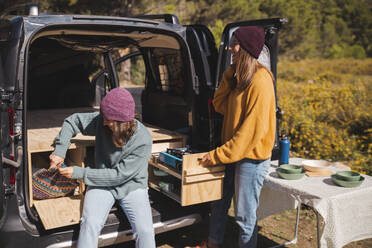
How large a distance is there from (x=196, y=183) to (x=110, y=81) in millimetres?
2761

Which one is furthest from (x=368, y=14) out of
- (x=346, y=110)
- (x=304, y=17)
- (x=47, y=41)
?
(x=47, y=41)

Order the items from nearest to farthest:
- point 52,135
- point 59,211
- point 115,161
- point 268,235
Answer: point 115,161
point 59,211
point 52,135
point 268,235

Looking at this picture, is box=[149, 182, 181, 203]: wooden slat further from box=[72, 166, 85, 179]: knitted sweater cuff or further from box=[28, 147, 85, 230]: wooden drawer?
box=[72, 166, 85, 179]: knitted sweater cuff

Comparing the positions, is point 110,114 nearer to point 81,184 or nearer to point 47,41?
point 81,184

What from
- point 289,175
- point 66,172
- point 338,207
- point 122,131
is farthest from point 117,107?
point 338,207

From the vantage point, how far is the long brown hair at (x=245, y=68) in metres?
2.47

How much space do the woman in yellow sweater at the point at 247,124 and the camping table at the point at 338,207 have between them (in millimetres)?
293

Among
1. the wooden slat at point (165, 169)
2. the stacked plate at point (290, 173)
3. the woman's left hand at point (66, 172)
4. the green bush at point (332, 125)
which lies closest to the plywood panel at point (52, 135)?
the wooden slat at point (165, 169)

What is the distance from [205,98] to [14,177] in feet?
5.04

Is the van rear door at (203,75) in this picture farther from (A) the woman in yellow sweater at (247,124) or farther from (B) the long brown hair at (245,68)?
(B) the long brown hair at (245,68)

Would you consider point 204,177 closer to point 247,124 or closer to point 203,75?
point 247,124

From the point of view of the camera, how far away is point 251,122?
8.02 ft

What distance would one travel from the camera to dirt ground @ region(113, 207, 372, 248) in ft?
11.1

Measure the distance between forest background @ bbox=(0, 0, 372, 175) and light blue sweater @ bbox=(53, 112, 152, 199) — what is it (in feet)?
4.18
